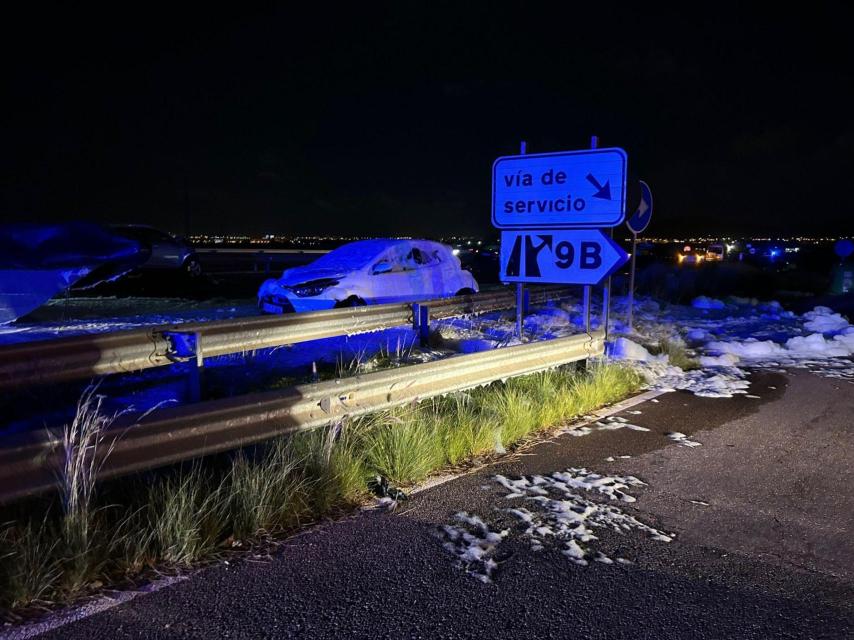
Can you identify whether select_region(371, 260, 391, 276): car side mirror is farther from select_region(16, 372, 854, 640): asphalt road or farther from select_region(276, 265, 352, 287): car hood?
select_region(16, 372, 854, 640): asphalt road

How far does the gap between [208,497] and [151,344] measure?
3.47 meters

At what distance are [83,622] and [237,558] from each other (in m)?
0.88

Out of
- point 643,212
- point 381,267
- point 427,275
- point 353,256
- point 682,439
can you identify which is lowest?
point 682,439

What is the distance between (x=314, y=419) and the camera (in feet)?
17.1

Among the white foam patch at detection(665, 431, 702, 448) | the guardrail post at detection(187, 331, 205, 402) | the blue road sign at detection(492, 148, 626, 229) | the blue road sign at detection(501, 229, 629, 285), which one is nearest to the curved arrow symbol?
the blue road sign at detection(492, 148, 626, 229)

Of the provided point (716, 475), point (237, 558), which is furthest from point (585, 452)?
point (237, 558)

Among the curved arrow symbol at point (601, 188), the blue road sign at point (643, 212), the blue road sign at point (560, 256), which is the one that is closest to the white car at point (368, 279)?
the blue road sign at point (643, 212)

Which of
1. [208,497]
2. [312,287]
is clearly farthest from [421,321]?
[208,497]

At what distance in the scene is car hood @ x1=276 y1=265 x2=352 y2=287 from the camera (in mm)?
13211

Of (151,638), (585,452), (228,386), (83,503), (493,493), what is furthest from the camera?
(228,386)

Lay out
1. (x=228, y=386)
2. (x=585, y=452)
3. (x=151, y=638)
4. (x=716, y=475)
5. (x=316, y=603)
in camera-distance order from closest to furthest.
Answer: (x=151, y=638)
(x=316, y=603)
(x=716, y=475)
(x=585, y=452)
(x=228, y=386)

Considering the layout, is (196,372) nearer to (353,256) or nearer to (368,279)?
(368,279)

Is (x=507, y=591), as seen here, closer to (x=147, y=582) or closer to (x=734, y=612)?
(x=734, y=612)

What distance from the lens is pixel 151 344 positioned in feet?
23.5
